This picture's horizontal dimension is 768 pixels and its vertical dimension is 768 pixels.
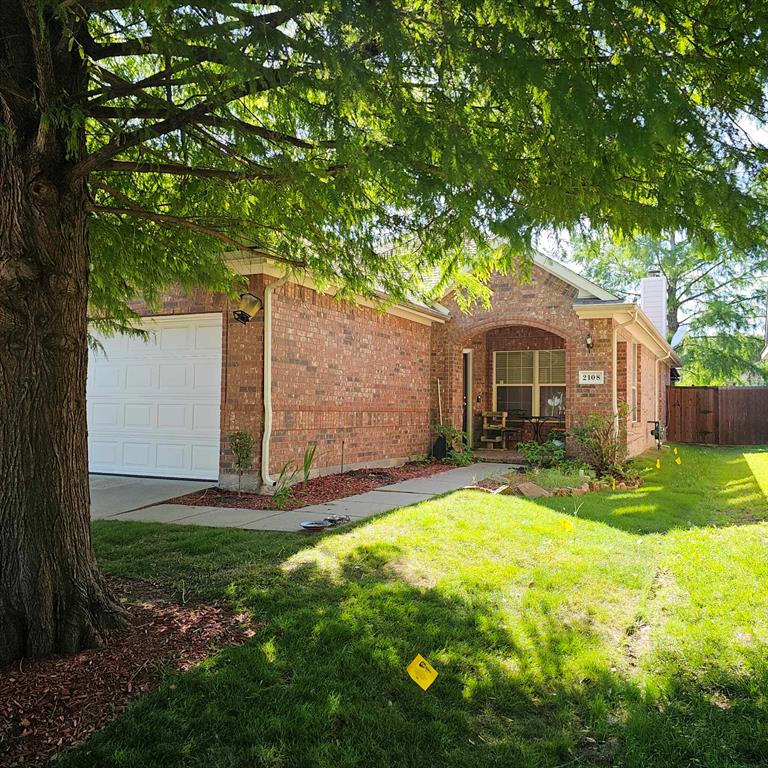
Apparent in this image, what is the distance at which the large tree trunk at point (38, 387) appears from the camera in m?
3.26

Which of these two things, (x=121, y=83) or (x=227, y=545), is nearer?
(x=121, y=83)

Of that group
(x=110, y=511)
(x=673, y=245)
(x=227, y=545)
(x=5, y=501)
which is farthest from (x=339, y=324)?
(x=673, y=245)

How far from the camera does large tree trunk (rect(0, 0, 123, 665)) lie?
326cm

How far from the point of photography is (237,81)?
2.53m

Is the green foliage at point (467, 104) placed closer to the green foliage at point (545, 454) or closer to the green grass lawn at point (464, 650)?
the green grass lawn at point (464, 650)

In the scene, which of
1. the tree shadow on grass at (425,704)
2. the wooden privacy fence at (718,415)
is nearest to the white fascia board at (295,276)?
the tree shadow on grass at (425,704)

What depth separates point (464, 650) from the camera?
3504 millimetres

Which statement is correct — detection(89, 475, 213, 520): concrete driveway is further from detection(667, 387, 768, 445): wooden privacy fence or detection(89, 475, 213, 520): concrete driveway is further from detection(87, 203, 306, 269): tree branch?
detection(667, 387, 768, 445): wooden privacy fence

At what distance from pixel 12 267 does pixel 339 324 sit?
706 centimetres

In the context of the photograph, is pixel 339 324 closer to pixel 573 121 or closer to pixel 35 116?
pixel 35 116

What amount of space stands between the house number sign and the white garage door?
6.97 m

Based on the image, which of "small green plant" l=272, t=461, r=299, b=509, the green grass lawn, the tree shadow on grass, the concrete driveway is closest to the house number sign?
the green grass lawn

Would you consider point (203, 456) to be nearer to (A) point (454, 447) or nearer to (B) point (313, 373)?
(B) point (313, 373)

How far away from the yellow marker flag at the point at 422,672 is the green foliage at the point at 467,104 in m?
2.16
